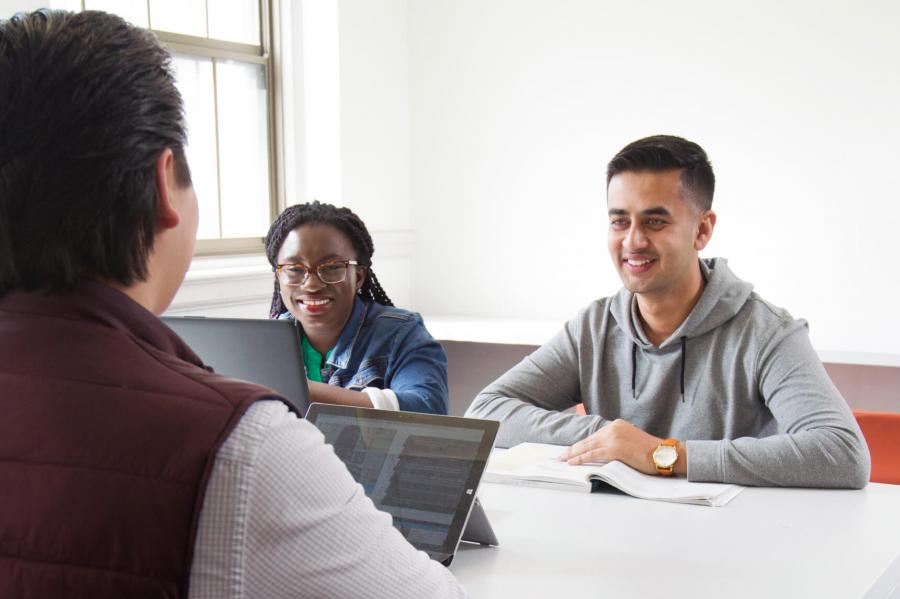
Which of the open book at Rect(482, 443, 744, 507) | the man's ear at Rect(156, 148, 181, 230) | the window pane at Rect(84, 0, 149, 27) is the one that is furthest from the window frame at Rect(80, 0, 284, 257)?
the man's ear at Rect(156, 148, 181, 230)

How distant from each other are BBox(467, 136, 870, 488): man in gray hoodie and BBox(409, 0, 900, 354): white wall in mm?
1506

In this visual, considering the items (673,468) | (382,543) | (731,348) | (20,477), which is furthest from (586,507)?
(20,477)

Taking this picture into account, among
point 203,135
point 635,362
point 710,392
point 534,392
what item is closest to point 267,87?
point 203,135

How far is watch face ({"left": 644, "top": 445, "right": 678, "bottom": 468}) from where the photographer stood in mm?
1808

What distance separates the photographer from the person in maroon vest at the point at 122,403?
72cm

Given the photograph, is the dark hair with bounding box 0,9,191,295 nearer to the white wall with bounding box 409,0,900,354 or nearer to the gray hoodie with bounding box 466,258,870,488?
the gray hoodie with bounding box 466,258,870,488

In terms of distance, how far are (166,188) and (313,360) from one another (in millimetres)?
1601

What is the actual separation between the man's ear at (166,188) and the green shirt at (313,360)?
1558 mm

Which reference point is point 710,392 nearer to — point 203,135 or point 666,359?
point 666,359

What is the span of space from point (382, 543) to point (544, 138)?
11.3 feet

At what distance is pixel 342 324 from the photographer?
94.7 inches

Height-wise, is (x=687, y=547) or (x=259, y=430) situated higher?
(x=259, y=430)

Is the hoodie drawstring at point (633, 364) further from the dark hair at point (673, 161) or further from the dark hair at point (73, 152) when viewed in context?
the dark hair at point (73, 152)

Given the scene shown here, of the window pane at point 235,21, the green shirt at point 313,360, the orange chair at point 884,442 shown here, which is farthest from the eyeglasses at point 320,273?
the window pane at point 235,21
